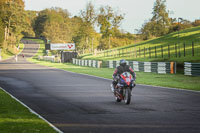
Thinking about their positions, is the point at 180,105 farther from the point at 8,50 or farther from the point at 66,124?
the point at 8,50

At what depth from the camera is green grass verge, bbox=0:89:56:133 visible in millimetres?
8662

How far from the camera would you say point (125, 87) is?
1370 cm

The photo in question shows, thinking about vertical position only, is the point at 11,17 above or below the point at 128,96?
above

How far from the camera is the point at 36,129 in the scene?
877 cm

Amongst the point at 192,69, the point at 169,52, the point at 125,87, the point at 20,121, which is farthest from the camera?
the point at 169,52

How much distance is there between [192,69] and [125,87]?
18.7 meters

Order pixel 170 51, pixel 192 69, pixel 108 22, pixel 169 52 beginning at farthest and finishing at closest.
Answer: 1. pixel 108 22
2. pixel 170 51
3. pixel 169 52
4. pixel 192 69

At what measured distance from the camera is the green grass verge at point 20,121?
341 inches

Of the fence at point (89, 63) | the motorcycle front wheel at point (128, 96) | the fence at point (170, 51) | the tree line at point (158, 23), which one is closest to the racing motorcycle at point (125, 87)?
the motorcycle front wheel at point (128, 96)

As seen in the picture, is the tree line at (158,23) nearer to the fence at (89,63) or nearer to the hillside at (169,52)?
the hillside at (169,52)

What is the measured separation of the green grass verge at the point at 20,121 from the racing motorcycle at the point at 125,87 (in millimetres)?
3700

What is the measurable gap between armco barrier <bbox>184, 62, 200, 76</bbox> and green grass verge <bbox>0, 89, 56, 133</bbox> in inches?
800

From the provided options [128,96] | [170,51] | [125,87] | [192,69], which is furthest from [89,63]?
[128,96]

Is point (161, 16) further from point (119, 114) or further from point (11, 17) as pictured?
point (119, 114)
